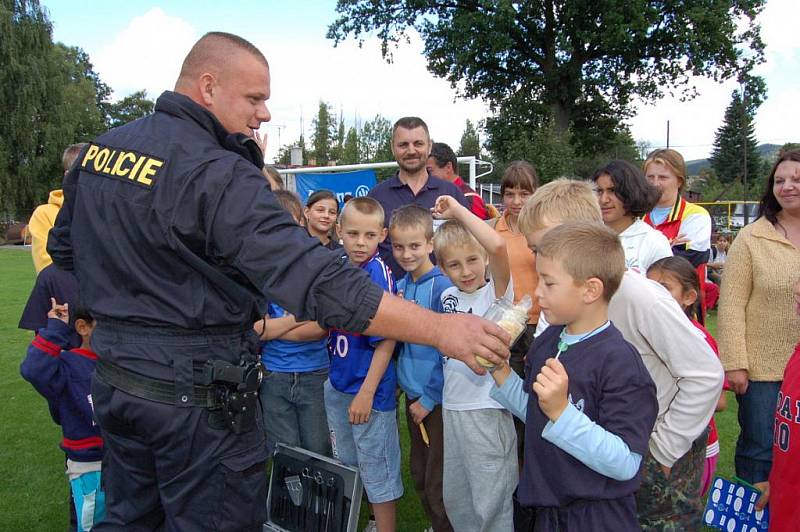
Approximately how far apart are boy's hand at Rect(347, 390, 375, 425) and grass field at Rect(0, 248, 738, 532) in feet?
3.35

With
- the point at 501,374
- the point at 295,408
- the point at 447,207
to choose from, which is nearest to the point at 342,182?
the point at 295,408

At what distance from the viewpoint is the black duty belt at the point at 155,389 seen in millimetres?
2209

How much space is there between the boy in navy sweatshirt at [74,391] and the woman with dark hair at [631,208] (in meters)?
3.07

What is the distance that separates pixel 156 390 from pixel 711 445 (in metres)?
2.66

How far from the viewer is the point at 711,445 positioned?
300 cm

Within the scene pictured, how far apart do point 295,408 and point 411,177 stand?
2.12m

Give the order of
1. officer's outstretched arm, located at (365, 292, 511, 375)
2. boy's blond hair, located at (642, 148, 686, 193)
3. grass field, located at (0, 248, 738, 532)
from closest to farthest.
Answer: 1. officer's outstretched arm, located at (365, 292, 511, 375)
2. grass field, located at (0, 248, 738, 532)
3. boy's blond hair, located at (642, 148, 686, 193)

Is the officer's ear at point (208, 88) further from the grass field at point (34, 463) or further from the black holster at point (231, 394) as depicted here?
the grass field at point (34, 463)

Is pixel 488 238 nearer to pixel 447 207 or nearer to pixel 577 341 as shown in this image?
pixel 447 207

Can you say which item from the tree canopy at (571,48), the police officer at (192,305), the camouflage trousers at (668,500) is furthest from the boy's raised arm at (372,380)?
the tree canopy at (571,48)

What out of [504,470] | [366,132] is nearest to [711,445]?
[504,470]

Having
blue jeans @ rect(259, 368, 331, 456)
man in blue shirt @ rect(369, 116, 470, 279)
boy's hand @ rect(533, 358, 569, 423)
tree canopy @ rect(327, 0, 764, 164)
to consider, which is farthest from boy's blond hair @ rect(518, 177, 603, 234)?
tree canopy @ rect(327, 0, 764, 164)

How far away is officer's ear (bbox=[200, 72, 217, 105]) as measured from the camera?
2.47m

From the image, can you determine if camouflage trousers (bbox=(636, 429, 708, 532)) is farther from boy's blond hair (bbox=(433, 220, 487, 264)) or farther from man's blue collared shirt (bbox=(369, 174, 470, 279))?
man's blue collared shirt (bbox=(369, 174, 470, 279))
